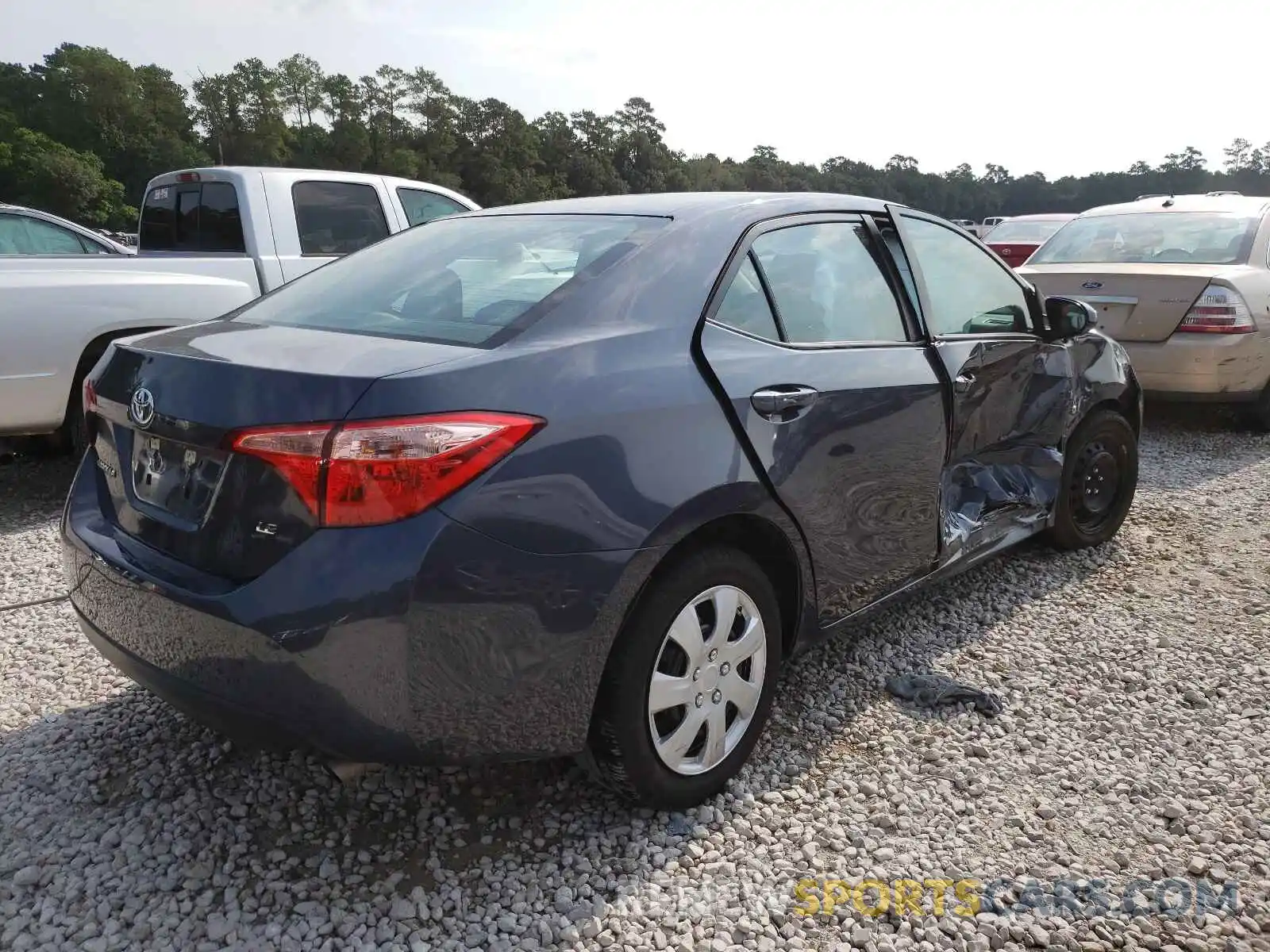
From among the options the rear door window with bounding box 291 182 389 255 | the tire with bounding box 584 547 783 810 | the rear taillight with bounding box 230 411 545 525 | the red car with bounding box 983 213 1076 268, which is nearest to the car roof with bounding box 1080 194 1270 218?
the red car with bounding box 983 213 1076 268

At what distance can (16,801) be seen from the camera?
2588 mm

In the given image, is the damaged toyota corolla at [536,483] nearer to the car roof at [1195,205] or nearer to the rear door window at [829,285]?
the rear door window at [829,285]

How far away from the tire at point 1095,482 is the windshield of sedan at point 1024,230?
10602 mm

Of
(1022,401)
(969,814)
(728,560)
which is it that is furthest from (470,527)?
(1022,401)

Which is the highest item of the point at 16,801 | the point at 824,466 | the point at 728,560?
the point at 824,466

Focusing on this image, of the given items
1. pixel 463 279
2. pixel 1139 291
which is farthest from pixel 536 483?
pixel 1139 291

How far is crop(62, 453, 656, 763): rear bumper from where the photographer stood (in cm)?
188

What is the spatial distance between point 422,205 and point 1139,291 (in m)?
5.05

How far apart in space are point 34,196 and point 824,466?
78.2 meters

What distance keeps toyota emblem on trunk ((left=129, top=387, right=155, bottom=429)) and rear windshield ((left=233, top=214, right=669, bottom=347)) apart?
0.43 metres

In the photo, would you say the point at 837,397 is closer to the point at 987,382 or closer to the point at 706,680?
the point at 706,680

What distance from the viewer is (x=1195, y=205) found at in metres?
7.80

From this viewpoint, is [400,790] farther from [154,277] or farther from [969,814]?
[154,277]

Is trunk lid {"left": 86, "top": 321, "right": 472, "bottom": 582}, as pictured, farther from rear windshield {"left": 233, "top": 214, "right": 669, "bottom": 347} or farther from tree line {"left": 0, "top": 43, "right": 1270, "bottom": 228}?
tree line {"left": 0, "top": 43, "right": 1270, "bottom": 228}
